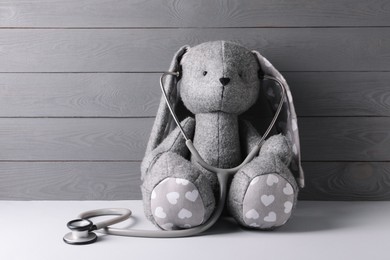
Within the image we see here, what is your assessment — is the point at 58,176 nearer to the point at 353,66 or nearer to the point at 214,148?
the point at 214,148

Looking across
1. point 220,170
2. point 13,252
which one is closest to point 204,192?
point 220,170

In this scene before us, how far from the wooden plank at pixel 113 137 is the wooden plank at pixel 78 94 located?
2 centimetres

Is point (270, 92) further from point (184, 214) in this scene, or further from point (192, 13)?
point (184, 214)

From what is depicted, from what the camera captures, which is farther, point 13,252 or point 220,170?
point 220,170

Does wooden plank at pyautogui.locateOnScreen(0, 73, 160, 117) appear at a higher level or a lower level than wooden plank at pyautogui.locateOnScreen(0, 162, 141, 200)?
higher

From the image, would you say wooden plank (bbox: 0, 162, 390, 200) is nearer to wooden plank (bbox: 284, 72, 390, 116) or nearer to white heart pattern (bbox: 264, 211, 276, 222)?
wooden plank (bbox: 284, 72, 390, 116)

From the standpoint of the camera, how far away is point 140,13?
1.36m

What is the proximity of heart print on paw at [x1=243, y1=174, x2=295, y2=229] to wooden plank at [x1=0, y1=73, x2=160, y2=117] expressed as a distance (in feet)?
1.46

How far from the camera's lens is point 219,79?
45.7 inches

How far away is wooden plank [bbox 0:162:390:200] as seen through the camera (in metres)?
1.40

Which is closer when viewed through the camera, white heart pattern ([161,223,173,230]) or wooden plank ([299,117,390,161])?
white heart pattern ([161,223,173,230])

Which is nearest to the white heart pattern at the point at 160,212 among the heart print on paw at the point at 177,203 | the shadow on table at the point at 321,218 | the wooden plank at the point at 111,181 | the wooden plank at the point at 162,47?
the heart print on paw at the point at 177,203

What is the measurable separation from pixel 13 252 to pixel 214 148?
499 millimetres

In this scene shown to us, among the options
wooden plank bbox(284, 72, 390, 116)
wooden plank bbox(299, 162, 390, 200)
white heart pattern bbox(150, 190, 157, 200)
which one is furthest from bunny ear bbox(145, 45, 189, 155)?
wooden plank bbox(299, 162, 390, 200)
